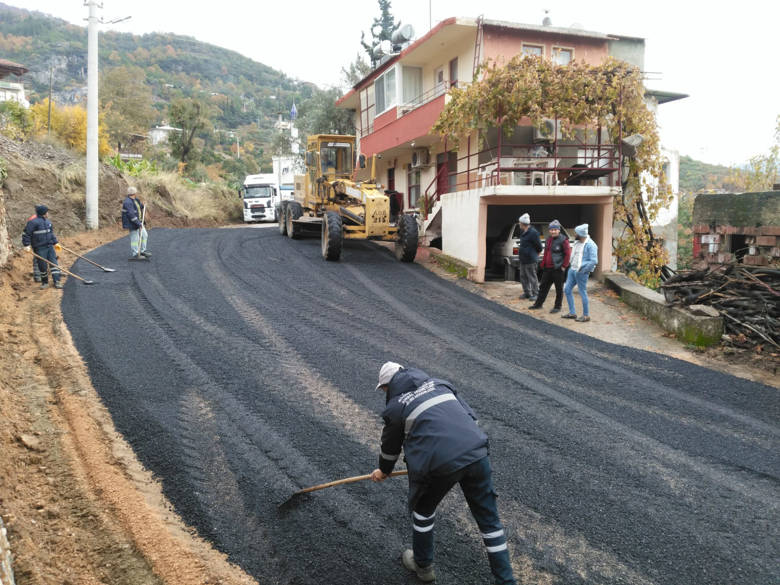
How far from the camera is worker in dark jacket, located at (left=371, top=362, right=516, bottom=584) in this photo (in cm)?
400

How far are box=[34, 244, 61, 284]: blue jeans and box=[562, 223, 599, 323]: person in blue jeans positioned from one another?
10195 millimetres

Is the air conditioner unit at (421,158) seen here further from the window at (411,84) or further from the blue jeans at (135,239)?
the blue jeans at (135,239)

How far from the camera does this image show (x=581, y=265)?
11.6m

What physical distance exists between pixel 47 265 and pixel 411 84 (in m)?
14.8

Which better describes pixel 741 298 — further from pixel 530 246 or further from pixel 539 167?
pixel 539 167

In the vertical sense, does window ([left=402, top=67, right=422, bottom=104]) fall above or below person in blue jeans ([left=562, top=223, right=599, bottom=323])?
above

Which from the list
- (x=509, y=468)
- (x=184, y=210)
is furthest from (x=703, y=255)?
(x=184, y=210)

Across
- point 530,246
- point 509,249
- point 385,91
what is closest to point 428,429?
point 530,246

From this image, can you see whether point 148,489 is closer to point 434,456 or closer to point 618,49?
point 434,456

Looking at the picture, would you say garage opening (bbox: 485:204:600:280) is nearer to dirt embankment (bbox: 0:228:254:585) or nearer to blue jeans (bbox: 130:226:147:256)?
blue jeans (bbox: 130:226:147:256)

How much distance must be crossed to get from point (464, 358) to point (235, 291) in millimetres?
5542

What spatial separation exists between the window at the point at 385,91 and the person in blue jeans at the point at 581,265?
13.2m

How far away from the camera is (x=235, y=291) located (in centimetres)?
1255

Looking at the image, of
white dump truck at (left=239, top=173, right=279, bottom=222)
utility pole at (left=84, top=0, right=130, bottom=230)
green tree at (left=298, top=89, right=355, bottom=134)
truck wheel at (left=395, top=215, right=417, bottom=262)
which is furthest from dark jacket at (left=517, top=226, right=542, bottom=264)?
green tree at (left=298, top=89, right=355, bottom=134)
